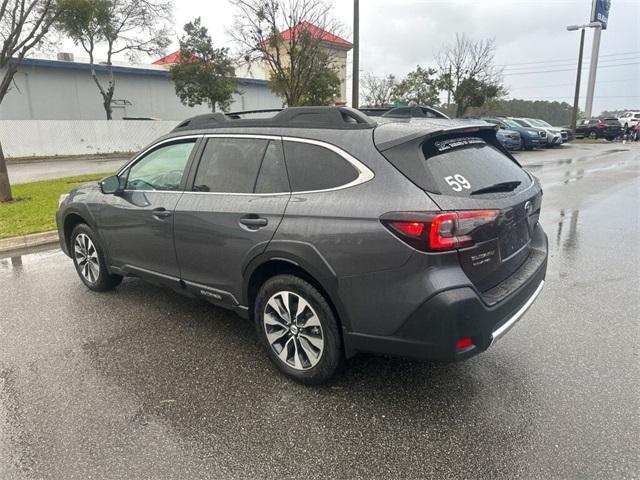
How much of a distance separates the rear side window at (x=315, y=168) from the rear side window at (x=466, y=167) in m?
0.49

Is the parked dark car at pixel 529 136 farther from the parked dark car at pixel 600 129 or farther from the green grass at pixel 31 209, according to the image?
the green grass at pixel 31 209

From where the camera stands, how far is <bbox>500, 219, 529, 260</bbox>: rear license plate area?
2.84 m

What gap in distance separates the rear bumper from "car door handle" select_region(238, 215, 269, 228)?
926 millimetres

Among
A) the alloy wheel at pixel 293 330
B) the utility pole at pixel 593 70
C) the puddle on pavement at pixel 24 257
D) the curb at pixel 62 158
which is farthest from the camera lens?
the utility pole at pixel 593 70

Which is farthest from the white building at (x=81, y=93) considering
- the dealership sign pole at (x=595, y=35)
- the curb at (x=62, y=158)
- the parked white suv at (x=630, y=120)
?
the dealership sign pole at (x=595, y=35)

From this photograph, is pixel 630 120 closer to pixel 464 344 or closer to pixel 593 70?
pixel 593 70

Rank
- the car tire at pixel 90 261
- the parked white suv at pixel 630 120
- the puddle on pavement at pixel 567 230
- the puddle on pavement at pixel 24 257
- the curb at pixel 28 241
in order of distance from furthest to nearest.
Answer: the parked white suv at pixel 630 120
the curb at pixel 28 241
the puddle on pavement at pixel 567 230
the puddle on pavement at pixel 24 257
the car tire at pixel 90 261

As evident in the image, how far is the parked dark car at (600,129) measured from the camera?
33.2 m

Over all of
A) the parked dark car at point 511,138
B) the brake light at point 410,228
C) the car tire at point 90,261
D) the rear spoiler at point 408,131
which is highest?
the rear spoiler at point 408,131

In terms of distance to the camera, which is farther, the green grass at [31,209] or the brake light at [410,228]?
the green grass at [31,209]

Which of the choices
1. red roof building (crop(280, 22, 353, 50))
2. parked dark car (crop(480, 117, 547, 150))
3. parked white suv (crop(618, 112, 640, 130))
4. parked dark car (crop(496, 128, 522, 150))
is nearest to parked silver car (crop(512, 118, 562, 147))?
parked dark car (crop(480, 117, 547, 150))

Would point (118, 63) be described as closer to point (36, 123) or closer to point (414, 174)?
point (36, 123)

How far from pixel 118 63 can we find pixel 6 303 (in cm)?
3586

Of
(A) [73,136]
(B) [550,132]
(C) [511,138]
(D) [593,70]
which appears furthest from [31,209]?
(D) [593,70]
